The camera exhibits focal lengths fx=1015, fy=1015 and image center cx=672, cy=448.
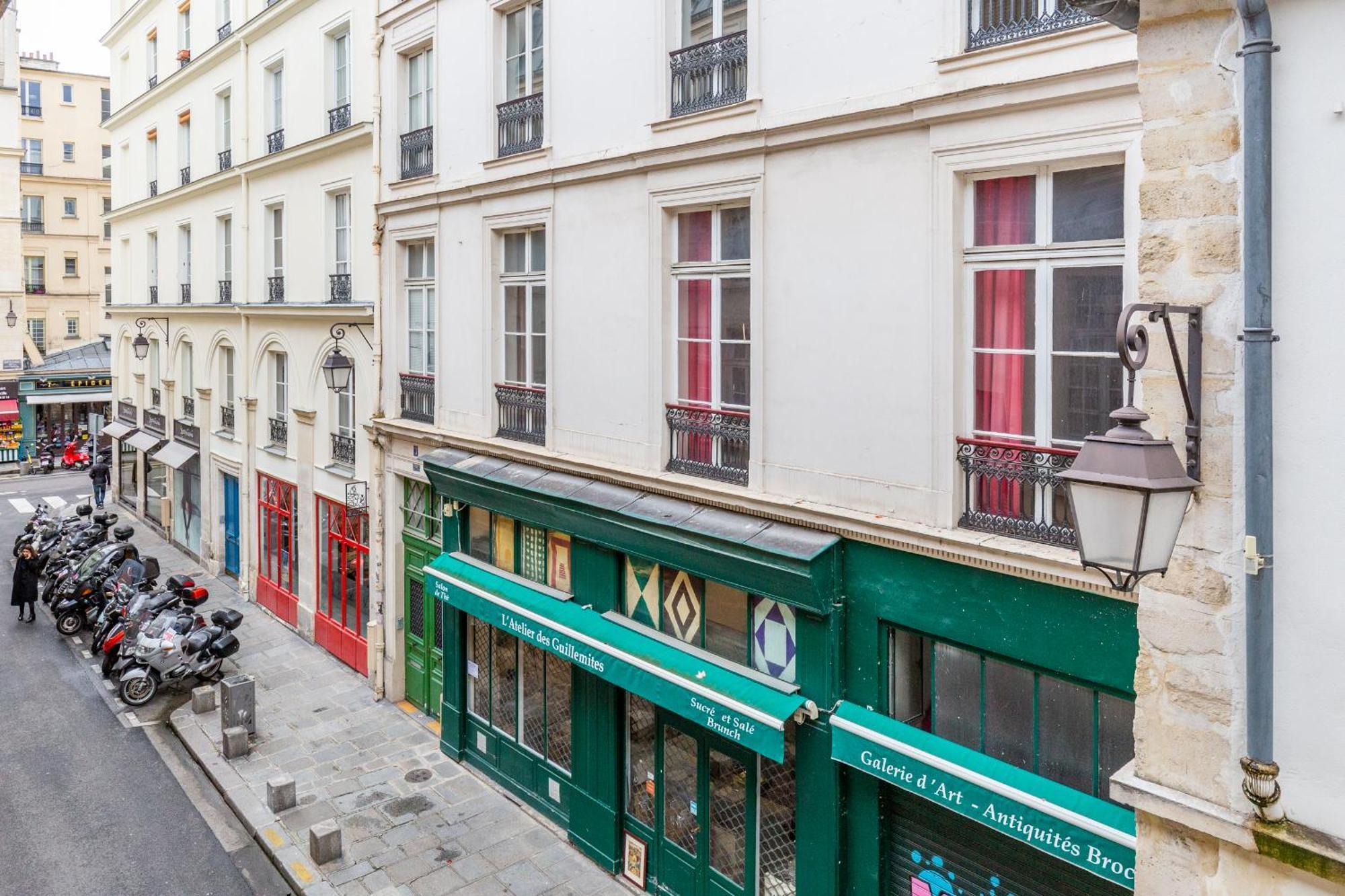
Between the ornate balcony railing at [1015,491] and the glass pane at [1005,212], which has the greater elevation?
the glass pane at [1005,212]

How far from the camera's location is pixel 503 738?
10.7 metres

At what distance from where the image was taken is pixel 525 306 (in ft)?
34.5

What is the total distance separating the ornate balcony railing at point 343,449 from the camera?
14203 mm

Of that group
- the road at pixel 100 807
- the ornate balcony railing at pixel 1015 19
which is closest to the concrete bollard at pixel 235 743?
the road at pixel 100 807

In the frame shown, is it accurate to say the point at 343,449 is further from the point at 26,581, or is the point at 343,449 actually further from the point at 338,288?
the point at 26,581

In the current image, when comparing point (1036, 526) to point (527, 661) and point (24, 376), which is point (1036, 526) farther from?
point (24, 376)

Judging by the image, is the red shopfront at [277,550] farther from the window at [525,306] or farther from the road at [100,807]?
the window at [525,306]

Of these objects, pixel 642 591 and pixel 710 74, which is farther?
pixel 642 591

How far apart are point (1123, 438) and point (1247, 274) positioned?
729mm

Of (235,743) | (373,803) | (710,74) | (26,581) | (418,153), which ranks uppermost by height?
(418,153)

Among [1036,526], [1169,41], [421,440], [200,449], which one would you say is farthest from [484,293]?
[200,449]

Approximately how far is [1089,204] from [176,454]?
19701mm

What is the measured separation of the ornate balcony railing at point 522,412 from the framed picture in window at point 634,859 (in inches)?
151

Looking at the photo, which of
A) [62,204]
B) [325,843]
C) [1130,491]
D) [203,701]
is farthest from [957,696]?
[62,204]
